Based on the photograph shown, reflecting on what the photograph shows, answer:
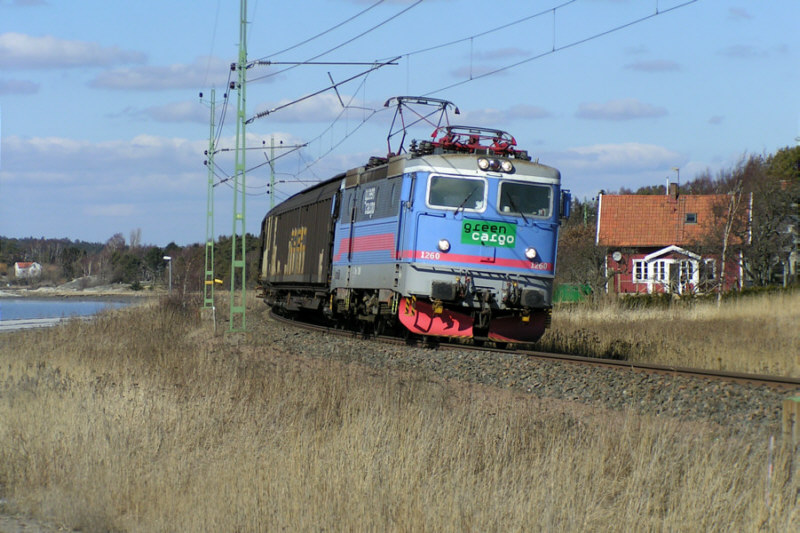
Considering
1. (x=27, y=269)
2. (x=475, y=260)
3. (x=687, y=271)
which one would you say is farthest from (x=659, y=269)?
(x=27, y=269)

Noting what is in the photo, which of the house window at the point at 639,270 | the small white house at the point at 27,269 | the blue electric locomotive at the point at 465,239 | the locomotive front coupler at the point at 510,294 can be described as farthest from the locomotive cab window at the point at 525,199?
the small white house at the point at 27,269

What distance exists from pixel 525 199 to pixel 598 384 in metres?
5.87

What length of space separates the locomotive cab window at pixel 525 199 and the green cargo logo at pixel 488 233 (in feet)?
1.07

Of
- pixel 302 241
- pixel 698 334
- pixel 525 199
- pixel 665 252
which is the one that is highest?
pixel 665 252

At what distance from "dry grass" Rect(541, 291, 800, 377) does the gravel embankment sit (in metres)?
3.15

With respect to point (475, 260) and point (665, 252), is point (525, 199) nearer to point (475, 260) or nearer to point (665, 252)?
point (475, 260)

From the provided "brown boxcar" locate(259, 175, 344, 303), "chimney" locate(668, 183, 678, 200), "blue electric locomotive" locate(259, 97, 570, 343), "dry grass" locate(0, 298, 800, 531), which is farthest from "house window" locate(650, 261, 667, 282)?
"dry grass" locate(0, 298, 800, 531)

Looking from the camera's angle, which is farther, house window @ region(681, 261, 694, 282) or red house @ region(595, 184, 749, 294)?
red house @ region(595, 184, 749, 294)

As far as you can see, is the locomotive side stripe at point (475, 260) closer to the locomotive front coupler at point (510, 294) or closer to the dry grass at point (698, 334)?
the locomotive front coupler at point (510, 294)

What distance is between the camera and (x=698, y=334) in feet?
63.2

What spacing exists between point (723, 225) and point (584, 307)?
15051 millimetres

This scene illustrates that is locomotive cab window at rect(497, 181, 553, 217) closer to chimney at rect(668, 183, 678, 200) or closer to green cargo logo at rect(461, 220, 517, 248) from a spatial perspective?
green cargo logo at rect(461, 220, 517, 248)

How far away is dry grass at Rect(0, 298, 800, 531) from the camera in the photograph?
6238 mm

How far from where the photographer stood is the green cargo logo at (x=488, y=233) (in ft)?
56.1
